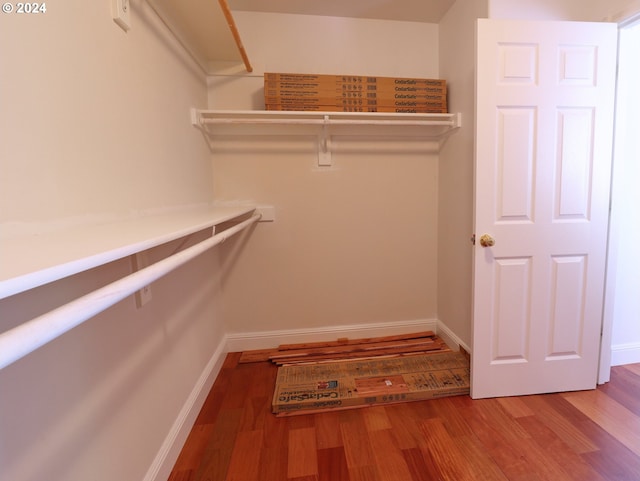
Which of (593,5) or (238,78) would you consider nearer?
(593,5)

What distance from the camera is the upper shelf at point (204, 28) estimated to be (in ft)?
4.28

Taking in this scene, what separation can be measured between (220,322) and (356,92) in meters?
1.91

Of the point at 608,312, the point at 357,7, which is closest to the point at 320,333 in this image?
the point at 608,312

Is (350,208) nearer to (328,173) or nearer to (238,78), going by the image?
(328,173)

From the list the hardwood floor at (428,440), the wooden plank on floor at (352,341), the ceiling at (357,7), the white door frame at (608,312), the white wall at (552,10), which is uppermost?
the ceiling at (357,7)

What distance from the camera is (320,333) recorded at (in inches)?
87.9

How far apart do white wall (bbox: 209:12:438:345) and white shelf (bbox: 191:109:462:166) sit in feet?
0.23

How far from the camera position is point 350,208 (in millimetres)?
2166

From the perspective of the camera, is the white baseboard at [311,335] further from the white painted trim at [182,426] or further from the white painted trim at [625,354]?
the white painted trim at [625,354]

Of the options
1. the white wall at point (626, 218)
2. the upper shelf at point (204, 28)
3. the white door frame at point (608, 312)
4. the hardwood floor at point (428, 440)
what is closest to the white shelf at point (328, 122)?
the upper shelf at point (204, 28)

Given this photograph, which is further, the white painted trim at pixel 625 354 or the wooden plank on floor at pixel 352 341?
the wooden plank on floor at pixel 352 341

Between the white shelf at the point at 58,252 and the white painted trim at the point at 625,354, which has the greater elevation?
the white shelf at the point at 58,252

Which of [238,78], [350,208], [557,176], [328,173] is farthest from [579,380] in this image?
[238,78]

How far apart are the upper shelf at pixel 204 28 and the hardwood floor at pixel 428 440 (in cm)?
206
